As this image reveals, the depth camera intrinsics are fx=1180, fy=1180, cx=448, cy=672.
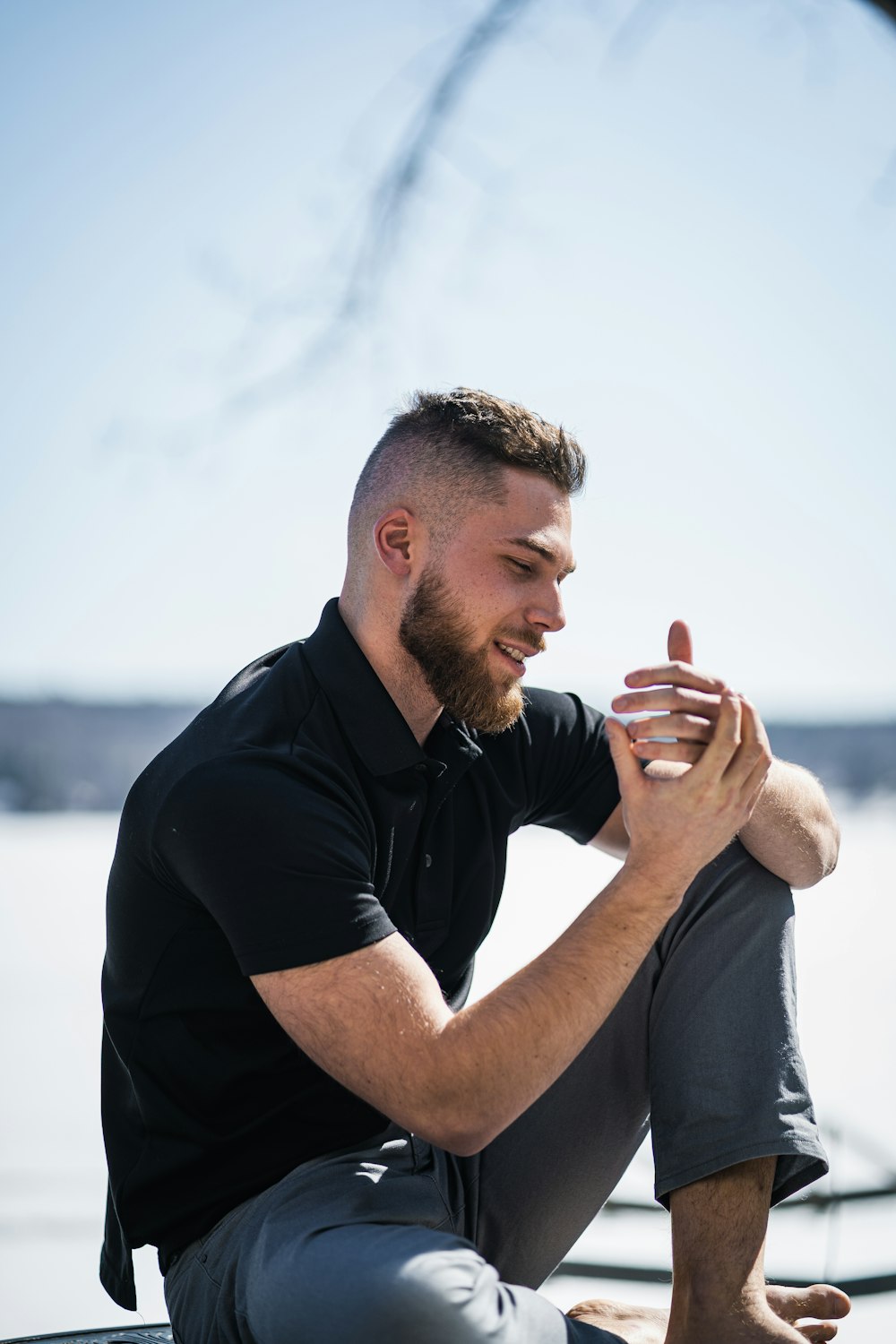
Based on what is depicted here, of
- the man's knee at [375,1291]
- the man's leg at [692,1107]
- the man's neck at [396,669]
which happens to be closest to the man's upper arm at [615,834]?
the man's leg at [692,1107]

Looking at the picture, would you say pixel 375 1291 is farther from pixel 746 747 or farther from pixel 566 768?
pixel 566 768

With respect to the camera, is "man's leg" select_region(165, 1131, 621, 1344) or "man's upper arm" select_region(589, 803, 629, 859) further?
"man's upper arm" select_region(589, 803, 629, 859)

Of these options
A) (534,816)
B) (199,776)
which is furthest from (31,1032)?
(199,776)

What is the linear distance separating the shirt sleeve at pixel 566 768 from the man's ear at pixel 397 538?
309 mm

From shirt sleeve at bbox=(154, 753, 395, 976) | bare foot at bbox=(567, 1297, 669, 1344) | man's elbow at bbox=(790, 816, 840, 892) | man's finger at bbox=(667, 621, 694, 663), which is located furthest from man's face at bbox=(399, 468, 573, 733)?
bare foot at bbox=(567, 1297, 669, 1344)

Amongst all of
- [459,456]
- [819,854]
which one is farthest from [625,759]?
[459,456]

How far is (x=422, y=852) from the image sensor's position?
1.41 metres

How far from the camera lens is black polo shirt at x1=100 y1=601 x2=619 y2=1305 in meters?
1.15

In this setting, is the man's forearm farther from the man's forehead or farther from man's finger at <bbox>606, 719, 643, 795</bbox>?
the man's forehead

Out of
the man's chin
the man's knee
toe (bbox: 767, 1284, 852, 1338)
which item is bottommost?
toe (bbox: 767, 1284, 852, 1338)

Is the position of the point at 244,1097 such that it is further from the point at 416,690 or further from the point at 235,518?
the point at 235,518

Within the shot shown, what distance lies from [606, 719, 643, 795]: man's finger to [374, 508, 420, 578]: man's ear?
1.23 feet

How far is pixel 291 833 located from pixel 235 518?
468 inches

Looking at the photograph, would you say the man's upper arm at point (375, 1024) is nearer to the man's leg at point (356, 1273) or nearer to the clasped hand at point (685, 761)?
the man's leg at point (356, 1273)
